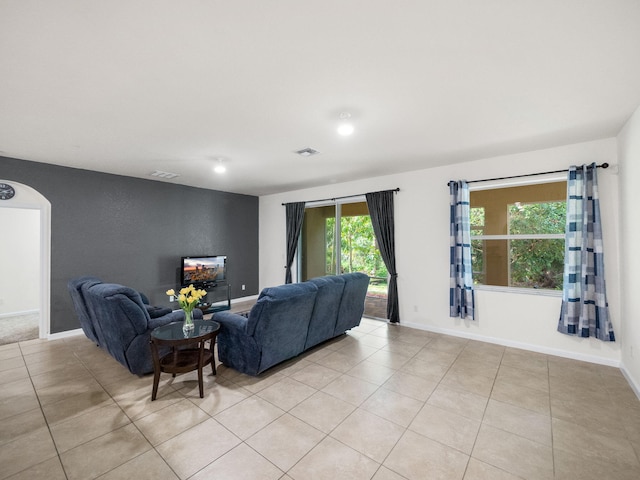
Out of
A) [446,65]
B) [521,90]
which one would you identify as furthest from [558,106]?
[446,65]

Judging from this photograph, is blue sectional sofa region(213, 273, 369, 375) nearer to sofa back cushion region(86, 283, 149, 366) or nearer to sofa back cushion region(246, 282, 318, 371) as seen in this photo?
sofa back cushion region(246, 282, 318, 371)

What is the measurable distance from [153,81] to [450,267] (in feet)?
14.1

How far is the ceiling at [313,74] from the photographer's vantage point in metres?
1.56

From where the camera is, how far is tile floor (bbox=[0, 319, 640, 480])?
6.17 ft

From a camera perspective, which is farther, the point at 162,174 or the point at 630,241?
the point at 162,174

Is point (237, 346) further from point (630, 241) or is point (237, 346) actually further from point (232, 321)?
point (630, 241)

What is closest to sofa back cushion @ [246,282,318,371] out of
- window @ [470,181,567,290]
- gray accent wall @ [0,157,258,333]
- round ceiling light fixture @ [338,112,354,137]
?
round ceiling light fixture @ [338,112,354,137]

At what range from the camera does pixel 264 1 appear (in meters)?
1.46

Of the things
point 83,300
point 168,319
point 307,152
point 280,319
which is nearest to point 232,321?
point 280,319

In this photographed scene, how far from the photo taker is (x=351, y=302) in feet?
13.9

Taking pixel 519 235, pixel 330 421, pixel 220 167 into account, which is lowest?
pixel 330 421

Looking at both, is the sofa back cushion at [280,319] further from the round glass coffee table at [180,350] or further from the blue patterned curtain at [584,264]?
the blue patterned curtain at [584,264]

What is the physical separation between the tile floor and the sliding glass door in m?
2.22

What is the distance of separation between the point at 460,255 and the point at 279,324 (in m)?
2.89
